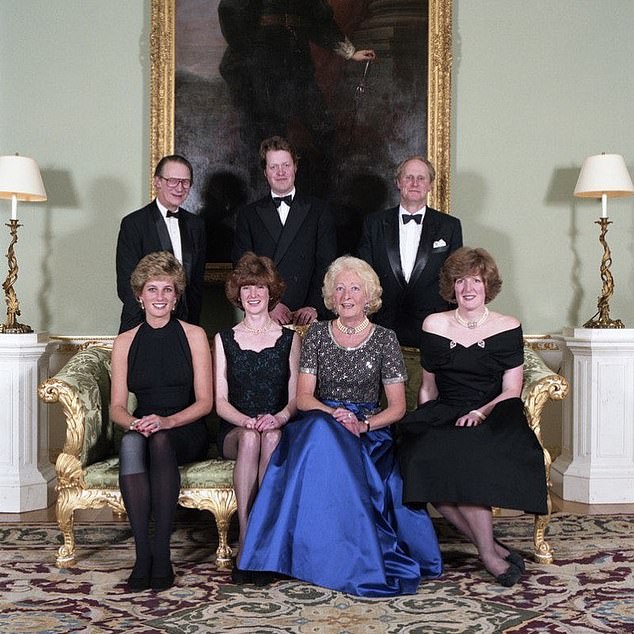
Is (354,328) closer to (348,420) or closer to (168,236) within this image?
(348,420)

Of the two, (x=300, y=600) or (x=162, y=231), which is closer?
(x=300, y=600)

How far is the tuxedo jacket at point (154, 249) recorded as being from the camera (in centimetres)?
447

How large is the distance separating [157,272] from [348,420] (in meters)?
1.05

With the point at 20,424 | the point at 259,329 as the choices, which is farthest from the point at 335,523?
the point at 20,424

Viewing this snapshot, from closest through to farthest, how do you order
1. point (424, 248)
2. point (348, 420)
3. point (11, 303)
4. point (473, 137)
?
point (348, 420), point (424, 248), point (11, 303), point (473, 137)

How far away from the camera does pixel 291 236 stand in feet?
15.3

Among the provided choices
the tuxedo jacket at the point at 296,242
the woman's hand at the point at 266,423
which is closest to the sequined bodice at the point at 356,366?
the woman's hand at the point at 266,423

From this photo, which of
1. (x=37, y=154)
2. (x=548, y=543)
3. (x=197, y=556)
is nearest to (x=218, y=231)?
(x=37, y=154)

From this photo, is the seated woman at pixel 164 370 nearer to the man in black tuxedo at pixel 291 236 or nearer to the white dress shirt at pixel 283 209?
the man in black tuxedo at pixel 291 236

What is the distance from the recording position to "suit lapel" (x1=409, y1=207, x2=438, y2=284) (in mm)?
4582

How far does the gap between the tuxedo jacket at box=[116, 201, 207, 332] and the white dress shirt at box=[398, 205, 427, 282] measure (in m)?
1.06

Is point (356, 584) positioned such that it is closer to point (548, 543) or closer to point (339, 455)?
point (339, 455)

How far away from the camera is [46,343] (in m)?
4.86

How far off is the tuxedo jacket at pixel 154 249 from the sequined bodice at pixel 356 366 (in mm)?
1021
